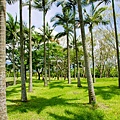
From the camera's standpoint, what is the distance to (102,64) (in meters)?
49.1

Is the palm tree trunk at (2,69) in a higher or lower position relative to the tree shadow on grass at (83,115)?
higher

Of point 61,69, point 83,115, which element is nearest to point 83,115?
point 83,115

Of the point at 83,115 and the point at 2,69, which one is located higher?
the point at 2,69

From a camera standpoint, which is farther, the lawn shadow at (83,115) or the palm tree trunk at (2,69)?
the lawn shadow at (83,115)

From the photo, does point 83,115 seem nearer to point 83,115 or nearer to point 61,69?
point 83,115

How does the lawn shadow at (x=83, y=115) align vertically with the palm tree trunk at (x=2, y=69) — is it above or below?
below

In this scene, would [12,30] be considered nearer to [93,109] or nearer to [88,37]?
[88,37]

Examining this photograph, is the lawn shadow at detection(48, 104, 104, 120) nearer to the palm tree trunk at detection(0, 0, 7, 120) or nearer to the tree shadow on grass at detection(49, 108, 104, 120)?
the tree shadow on grass at detection(49, 108, 104, 120)

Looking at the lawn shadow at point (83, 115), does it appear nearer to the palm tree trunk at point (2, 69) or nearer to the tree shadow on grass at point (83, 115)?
the tree shadow on grass at point (83, 115)

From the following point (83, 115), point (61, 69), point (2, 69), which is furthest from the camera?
point (61, 69)

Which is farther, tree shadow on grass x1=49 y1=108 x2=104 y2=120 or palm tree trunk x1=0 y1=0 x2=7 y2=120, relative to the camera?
tree shadow on grass x1=49 y1=108 x2=104 y2=120

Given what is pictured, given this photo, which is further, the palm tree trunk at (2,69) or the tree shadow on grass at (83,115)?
the tree shadow on grass at (83,115)

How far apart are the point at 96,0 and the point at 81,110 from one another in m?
14.2

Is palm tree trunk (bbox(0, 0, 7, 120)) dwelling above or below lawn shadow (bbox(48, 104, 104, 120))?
above
